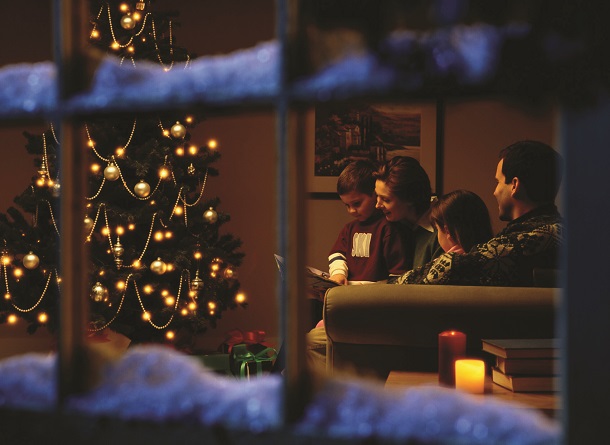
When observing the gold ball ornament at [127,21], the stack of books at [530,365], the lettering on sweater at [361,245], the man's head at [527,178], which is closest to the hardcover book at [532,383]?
the stack of books at [530,365]

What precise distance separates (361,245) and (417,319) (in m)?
1.79

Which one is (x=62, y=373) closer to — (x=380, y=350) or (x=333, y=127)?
(x=380, y=350)

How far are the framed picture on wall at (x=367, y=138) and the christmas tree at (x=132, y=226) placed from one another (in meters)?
1.46

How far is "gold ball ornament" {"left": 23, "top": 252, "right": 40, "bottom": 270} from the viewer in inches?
130

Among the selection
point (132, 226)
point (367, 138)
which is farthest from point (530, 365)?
point (367, 138)

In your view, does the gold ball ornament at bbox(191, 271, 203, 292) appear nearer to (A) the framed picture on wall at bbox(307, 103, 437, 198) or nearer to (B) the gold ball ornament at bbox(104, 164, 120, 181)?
(B) the gold ball ornament at bbox(104, 164, 120, 181)

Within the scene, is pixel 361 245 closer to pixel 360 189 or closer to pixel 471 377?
pixel 360 189

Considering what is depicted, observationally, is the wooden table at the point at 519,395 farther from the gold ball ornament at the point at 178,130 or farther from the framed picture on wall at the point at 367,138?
the framed picture on wall at the point at 367,138

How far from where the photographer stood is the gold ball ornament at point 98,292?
10.8 ft

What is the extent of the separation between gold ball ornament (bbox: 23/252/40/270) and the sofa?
6.16 ft

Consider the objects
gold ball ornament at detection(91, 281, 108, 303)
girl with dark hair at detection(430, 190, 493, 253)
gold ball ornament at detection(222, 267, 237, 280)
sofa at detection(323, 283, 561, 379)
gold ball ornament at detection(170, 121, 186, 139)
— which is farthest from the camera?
gold ball ornament at detection(222, 267, 237, 280)

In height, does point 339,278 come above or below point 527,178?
below

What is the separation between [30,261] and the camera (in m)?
3.31

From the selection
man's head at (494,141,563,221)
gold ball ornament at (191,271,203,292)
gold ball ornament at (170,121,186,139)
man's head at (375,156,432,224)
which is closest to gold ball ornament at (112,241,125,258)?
gold ball ornament at (191,271,203,292)
